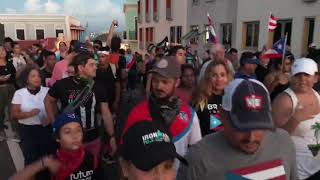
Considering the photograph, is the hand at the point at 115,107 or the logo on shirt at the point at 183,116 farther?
the hand at the point at 115,107

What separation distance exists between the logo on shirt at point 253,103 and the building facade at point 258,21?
11786 mm

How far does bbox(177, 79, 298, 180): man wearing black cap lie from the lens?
68.2 inches

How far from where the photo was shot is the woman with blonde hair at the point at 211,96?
3.49 m

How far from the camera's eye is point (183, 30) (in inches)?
1061

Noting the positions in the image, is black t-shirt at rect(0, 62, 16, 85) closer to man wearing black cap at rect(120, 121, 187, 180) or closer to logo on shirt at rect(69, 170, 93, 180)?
logo on shirt at rect(69, 170, 93, 180)

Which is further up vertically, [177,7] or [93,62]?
[177,7]

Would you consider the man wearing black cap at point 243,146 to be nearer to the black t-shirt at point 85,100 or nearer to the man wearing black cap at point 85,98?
the man wearing black cap at point 85,98

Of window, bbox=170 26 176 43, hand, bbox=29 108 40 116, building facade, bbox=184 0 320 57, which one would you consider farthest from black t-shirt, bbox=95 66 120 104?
window, bbox=170 26 176 43

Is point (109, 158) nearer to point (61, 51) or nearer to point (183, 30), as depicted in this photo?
point (61, 51)

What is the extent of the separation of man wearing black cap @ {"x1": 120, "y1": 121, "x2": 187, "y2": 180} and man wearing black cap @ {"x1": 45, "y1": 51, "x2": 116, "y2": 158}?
7.79ft

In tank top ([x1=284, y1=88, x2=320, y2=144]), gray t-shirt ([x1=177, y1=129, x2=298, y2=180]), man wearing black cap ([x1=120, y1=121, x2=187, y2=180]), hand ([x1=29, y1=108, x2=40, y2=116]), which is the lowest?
hand ([x1=29, y1=108, x2=40, y2=116])

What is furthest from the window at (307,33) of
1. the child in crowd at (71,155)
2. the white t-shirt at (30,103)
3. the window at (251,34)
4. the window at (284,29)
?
the child in crowd at (71,155)

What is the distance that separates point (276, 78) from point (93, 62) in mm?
2386

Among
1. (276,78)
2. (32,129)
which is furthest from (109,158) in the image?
(276,78)
